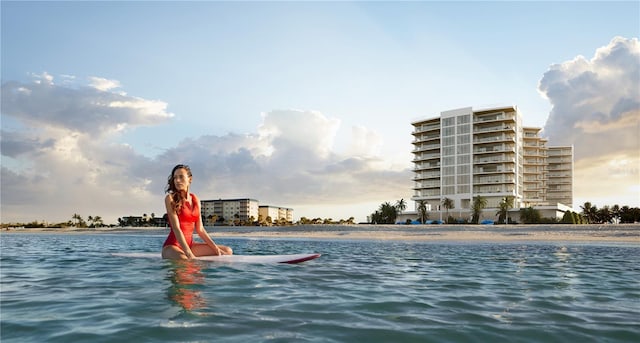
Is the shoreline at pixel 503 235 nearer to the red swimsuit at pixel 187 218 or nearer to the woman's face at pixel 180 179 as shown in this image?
the red swimsuit at pixel 187 218

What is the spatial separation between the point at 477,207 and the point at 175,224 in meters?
85.8

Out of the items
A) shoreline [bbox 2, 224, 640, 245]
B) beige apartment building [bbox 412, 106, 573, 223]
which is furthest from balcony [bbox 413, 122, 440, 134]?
shoreline [bbox 2, 224, 640, 245]

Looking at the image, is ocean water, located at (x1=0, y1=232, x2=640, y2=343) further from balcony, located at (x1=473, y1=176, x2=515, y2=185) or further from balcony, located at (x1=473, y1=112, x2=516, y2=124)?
balcony, located at (x1=473, y1=112, x2=516, y2=124)

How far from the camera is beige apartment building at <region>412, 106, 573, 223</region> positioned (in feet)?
313

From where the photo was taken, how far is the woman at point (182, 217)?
9.71m

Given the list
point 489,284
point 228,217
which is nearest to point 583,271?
point 489,284

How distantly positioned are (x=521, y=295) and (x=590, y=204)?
123791 millimetres

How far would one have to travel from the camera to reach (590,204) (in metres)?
113

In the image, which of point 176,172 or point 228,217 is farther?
point 228,217

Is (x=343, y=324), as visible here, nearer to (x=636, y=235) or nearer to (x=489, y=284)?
(x=489, y=284)

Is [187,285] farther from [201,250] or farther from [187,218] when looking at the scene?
[201,250]

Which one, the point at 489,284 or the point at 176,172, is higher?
the point at 176,172

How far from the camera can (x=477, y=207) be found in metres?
88.6

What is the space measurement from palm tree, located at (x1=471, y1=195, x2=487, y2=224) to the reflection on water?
8502cm
